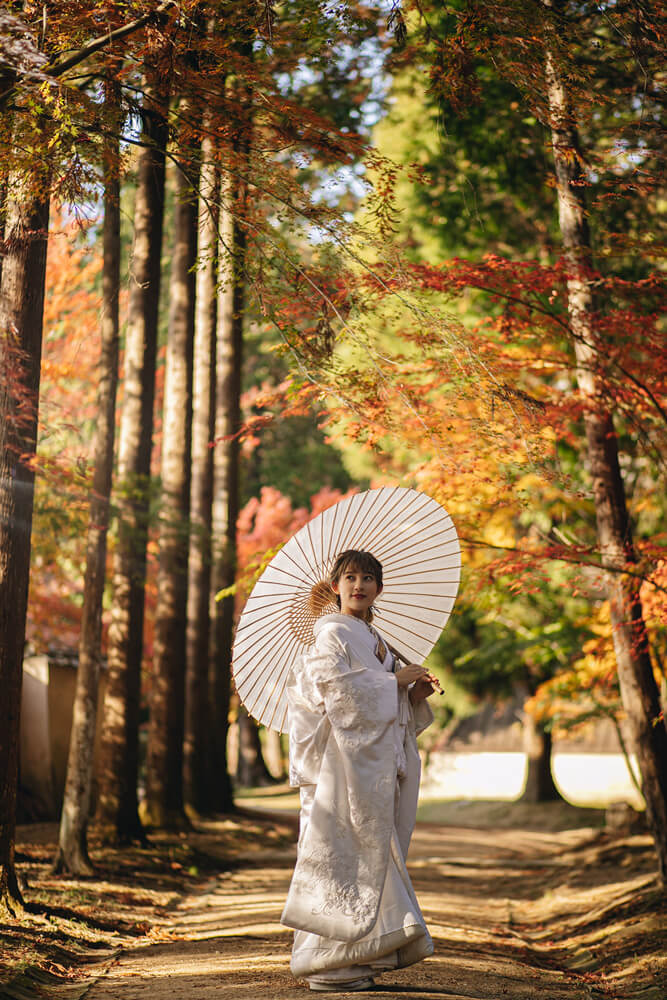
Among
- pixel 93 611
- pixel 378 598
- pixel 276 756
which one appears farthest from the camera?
pixel 276 756

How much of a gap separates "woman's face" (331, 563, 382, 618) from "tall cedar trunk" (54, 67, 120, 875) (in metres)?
4.28

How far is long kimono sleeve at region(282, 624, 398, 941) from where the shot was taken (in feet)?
13.4

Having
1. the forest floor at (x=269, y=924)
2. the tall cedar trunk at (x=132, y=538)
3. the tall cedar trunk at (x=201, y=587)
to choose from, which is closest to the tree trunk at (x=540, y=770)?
the forest floor at (x=269, y=924)

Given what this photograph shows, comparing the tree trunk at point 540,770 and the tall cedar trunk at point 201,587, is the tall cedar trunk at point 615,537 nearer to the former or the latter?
the tall cedar trunk at point 201,587

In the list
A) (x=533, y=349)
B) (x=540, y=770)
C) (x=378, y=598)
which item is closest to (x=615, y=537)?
(x=533, y=349)

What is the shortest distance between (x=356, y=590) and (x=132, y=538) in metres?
6.10

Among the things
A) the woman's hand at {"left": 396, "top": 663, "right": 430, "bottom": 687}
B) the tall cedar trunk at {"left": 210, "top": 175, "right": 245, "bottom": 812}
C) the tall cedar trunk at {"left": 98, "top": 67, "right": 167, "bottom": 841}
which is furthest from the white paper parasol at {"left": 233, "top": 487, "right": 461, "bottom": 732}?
the tall cedar trunk at {"left": 210, "top": 175, "right": 245, "bottom": 812}

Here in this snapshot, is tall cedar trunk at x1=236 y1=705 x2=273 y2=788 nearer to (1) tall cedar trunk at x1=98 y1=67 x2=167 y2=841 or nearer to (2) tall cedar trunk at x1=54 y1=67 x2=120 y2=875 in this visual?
(1) tall cedar trunk at x1=98 y1=67 x2=167 y2=841

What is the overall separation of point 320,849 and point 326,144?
13.5 ft

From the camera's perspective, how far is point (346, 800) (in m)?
4.23

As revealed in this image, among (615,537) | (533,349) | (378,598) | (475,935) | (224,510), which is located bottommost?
(475,935)

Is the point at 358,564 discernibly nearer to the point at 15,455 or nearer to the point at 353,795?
the point at 353,795

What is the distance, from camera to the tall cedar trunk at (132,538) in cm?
977

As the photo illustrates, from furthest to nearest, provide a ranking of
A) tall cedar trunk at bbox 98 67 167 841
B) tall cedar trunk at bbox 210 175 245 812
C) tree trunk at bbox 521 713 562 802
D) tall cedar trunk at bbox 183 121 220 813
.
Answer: tree trunk at bbox 521 713 562 802
tall cedar trunk at bbox 210 175 245 812
tall cedar trunk at bbox 183 121 220 813
tall cedar trunk at bbox 98 67 167 841
